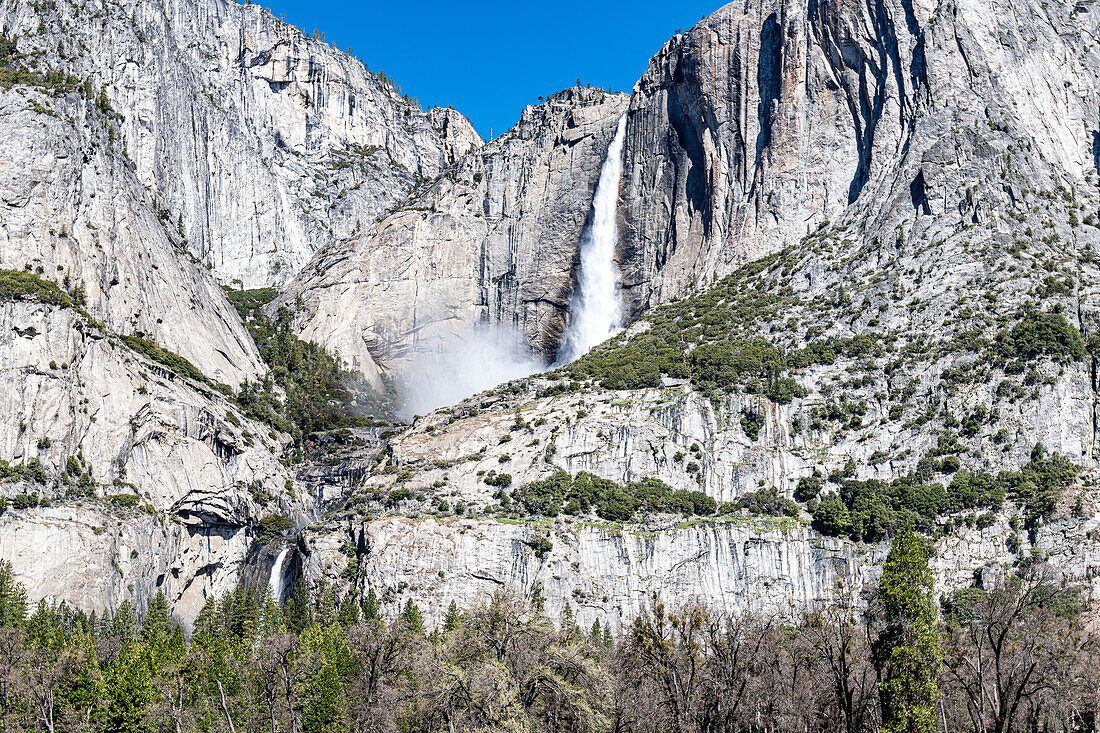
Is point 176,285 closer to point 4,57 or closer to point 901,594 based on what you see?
point 4,57

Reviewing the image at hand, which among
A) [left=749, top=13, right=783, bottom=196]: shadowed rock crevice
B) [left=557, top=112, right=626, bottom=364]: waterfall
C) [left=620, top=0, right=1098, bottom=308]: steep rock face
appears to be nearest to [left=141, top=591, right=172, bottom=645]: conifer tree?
[left=557, top=112, right=626, bottom=364]: waterfall

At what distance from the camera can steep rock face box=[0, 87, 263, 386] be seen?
141 metres

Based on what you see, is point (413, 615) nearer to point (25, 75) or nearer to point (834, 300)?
point (834, 300)

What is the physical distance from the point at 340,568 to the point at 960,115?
3686 inches

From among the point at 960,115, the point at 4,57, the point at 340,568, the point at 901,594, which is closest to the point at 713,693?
the point at 901,594

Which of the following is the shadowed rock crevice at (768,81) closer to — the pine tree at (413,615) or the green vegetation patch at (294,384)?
the green vegetation patch at (294,384)

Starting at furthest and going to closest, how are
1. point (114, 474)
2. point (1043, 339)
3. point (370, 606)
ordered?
point (114, 474) → point (1043, 339) → point (370, 606)

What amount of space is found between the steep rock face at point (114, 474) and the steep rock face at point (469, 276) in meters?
48.3

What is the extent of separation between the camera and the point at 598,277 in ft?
613

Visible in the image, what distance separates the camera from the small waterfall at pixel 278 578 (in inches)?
5098

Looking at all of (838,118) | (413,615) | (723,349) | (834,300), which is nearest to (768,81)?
(838,118)

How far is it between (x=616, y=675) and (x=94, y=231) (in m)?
105

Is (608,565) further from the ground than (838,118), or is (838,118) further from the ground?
(838,118)

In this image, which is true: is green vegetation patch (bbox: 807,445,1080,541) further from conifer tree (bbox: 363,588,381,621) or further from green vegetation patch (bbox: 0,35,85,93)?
green vegetation patch (bbox: 0,35,85,93)
